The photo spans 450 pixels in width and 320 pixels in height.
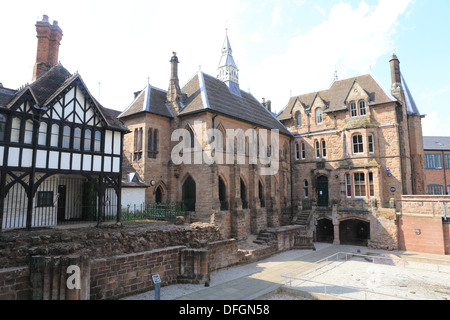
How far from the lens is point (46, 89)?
13.9 m

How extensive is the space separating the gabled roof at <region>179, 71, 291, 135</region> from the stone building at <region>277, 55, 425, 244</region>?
4.38 m

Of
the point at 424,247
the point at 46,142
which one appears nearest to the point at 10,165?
the point at 46,142

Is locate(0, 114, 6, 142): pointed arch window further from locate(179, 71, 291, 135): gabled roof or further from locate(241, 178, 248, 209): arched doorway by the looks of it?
locate(241, 178, 248, 209): arched doorway

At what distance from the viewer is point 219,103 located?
77.4ft

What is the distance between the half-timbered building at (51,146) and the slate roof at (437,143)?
142 feet

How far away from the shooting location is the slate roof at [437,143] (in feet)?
131

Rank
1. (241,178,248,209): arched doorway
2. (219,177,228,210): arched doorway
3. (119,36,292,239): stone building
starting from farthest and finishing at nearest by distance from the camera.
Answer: (241,178,248,209): arched doorway, (219,177,228,210): arched doorway, (119,36,292,239): stone building

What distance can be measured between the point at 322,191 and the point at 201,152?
14.9 meters

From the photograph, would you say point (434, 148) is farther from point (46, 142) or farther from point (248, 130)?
point (46, 142)

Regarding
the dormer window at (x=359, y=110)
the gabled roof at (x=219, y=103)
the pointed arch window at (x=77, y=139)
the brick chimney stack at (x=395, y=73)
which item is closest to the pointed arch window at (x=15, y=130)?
the pointed arch window at (x=77, y=139)

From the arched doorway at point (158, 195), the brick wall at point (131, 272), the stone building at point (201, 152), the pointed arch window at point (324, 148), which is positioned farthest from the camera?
the pointed arch window at point (324, 148)

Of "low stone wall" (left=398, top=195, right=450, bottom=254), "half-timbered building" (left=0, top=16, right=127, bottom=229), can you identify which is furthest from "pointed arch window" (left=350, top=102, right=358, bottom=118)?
"half-timbered building" (left=0, top=16, right=127, bottom=229)

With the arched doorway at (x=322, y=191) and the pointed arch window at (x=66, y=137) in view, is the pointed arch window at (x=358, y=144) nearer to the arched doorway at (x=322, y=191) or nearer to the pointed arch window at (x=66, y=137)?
the arched doorway at (x=322, y=191)

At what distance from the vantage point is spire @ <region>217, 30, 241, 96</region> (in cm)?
3055
